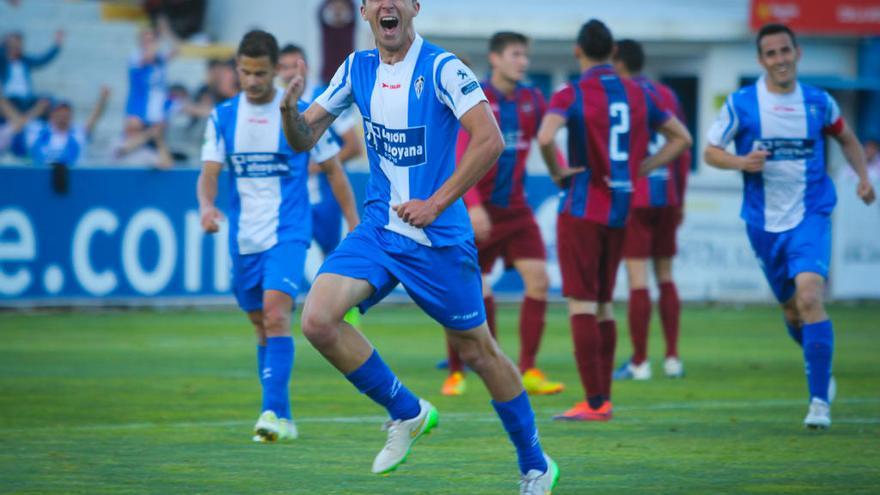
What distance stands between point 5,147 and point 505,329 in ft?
26.8

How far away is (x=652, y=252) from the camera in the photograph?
1326cm

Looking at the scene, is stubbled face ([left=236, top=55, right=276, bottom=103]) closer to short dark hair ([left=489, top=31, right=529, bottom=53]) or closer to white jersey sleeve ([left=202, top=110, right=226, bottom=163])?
white jersey sleeve ([left=202, top=110, right=226, bottom=163])

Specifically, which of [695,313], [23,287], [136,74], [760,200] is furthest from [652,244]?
[136,74]

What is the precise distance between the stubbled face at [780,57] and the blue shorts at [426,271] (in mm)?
3609

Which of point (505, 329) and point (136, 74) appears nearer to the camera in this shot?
point (505, 329)

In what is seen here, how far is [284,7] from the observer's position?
26828mm

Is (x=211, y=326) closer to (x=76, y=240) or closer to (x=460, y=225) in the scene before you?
(x=76, y=240)

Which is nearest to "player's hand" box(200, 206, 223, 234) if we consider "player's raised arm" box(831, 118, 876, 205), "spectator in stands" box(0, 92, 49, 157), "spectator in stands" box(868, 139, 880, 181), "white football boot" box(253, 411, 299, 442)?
"white football boot" box(253, 411, 299, 442)

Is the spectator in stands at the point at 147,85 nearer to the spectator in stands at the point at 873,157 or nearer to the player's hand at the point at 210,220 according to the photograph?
the spectator in stands at the point at 873,157

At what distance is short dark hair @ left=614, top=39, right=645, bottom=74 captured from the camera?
1245 centimetres

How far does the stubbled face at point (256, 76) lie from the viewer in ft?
30.2

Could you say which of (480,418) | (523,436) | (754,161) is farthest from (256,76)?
(523,436)

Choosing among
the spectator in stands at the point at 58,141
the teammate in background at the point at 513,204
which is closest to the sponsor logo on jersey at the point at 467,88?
the teammate in background at the point at 513,204

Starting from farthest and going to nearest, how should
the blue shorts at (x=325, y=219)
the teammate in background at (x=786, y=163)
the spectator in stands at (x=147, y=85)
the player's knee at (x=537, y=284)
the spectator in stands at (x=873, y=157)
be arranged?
the spectator in stands at (x=873, y=157), the spectator in stands at (x=147, y=85), the blue shorts at (x=325, y=219), the player's knee at (x=537, y=284), the teammate in background at (x=786, y=163)
